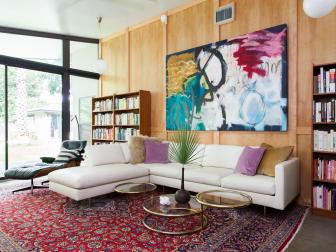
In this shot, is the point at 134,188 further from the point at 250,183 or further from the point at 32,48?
the point at 32,48

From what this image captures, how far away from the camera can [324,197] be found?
2.91 metres

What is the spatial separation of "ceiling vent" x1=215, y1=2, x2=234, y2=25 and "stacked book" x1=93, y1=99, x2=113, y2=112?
3.04 metres

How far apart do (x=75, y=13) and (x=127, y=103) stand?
2049 millimetres

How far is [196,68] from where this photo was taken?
4.45 m

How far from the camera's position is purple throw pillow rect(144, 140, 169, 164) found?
4.21 meters

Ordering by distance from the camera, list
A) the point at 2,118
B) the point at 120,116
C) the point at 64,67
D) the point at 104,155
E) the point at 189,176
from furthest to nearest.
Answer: the point at 64,67 < the point at 120,116 < the point at 2,118 < the point at 104,155 < the point at 189,176

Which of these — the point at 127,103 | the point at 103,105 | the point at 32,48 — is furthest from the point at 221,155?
the point at 32,48

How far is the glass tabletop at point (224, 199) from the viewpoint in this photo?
88.0 inches

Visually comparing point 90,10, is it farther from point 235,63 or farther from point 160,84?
point 235,63

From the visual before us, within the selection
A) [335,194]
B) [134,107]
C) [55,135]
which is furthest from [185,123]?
[55,135]

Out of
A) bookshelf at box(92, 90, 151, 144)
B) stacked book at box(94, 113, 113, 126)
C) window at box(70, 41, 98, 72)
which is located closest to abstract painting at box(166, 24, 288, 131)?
bookshelf at box(92, 90, 151, 144)

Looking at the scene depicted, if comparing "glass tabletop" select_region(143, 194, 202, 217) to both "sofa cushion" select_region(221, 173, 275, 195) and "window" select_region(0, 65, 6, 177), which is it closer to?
"sofa cushion" select_region(221, 173, 275, 195)

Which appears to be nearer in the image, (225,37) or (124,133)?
(225,37)

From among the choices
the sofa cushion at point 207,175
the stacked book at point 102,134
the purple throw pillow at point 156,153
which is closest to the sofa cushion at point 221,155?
the sofa cushion at point 207,175
